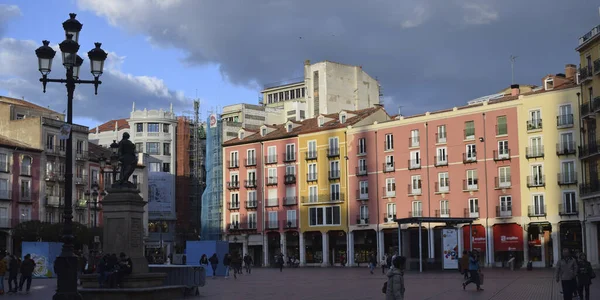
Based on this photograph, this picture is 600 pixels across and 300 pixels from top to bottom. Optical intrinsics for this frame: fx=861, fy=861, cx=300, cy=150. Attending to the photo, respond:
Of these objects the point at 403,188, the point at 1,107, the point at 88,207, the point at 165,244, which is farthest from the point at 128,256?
the point at 165,244

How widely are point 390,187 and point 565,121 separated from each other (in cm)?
1914

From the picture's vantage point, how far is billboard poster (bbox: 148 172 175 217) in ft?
375

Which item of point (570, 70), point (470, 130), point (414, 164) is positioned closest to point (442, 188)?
point (414, 164)

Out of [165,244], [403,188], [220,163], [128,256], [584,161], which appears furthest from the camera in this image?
[165,244]

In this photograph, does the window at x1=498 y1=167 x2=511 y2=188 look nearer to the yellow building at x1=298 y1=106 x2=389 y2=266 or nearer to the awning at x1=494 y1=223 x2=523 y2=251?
the awning at x1=494 y1=223 x2=523 y2=251

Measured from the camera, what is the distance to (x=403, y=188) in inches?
3297

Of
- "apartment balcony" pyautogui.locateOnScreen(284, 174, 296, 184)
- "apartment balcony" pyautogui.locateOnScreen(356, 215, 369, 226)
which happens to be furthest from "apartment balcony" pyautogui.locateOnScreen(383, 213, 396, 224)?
"apartment balcony" pyautogui.locateOnScreen(284, 174, 296, 184)

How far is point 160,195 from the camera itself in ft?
379

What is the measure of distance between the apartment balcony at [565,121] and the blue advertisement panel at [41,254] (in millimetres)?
42196

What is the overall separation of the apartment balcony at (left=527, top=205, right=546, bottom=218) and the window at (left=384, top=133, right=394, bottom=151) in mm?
16199

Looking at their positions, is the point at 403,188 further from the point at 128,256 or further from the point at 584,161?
the point at 128,256

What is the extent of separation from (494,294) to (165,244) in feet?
280

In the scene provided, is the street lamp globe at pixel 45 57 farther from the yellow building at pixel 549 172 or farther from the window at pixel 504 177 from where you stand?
the window at pixel 504 177

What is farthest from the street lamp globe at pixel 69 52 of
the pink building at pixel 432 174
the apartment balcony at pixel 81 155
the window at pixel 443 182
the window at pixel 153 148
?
the window at pixel 153 148
